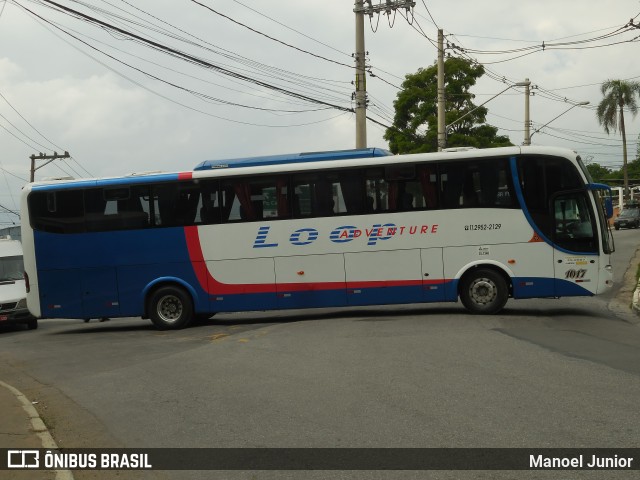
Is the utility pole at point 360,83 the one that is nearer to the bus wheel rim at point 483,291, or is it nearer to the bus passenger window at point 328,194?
the bus passenger window at point 328,194

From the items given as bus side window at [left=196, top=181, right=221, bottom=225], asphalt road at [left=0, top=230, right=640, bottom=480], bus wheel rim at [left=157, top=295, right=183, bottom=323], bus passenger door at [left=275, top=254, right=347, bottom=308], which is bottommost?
asphalt road at [left=0, top=230, right=640, bottom=480]

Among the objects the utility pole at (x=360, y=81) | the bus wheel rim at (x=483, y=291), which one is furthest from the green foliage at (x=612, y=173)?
the bus wheel rim at (x=483, y=291)

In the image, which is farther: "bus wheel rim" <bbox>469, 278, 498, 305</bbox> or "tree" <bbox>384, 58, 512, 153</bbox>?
"tree" <bbox>384, 58, 512, 153</bbox>

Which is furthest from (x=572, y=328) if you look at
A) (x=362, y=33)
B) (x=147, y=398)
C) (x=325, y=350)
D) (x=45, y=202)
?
(x=362, y=33)

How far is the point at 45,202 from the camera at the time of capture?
17.9 meters

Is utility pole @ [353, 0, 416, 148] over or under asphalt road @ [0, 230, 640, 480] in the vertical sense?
over

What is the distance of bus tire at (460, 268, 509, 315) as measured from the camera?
15.9m

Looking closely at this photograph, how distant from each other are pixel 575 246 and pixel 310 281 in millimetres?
5321

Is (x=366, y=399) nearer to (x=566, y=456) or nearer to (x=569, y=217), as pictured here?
(x=566, y=456)

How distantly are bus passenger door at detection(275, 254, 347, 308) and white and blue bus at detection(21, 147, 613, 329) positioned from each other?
3 cm

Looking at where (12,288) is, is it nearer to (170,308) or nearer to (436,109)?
(170,308)

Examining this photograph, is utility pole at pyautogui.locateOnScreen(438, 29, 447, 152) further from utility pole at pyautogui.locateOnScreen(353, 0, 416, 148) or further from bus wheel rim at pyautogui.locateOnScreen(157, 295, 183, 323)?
bus wheel rim at pyautogui.locateOnScreen(157, 295, 183, 323)

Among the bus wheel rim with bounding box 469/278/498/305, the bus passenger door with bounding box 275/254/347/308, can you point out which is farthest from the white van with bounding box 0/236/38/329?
the bus wheel rim with bounding box 469/278/498/305

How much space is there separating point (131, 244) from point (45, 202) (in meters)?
2.24
